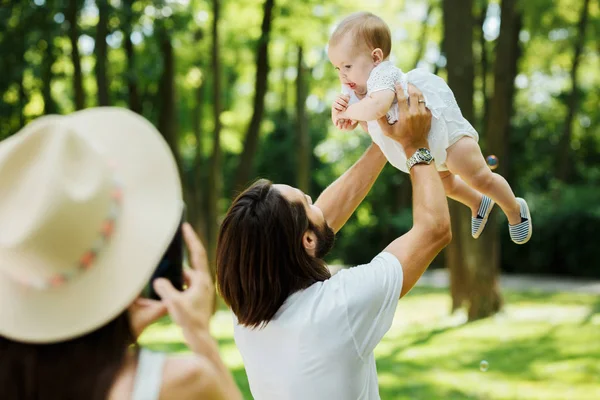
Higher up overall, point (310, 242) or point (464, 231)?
point (310, 242)

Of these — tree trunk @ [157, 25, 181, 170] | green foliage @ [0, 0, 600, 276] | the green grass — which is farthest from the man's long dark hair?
tree trunk @ [157, 25, 181, 170]

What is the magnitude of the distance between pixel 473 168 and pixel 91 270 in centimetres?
169

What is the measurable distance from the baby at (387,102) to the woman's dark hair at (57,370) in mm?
1353

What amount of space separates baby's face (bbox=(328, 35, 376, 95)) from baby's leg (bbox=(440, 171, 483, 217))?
523mm

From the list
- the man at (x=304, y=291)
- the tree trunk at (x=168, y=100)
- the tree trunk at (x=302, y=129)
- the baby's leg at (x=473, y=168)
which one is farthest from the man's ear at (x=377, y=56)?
the tree trunk at (x=302, y=129)

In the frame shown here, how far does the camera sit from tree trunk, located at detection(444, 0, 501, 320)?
10.2 m

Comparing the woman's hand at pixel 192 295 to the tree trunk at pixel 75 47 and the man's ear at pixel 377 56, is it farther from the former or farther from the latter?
the tree trunk at pixel 75 47

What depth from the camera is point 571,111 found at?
69.6 ft

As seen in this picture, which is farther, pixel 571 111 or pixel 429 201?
pixel 571 111

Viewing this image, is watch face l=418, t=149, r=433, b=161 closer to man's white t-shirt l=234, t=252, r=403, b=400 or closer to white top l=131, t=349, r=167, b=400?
man's white t-shirt l=234, t=252, r=403, b=400

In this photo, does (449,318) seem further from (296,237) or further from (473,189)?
(296,237)

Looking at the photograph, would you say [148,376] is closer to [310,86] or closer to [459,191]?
[459,191]

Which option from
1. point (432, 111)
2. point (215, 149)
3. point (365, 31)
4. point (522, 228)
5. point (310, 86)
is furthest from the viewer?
point (310, 86)

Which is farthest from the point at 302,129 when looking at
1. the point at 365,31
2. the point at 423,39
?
the point at 365,31
